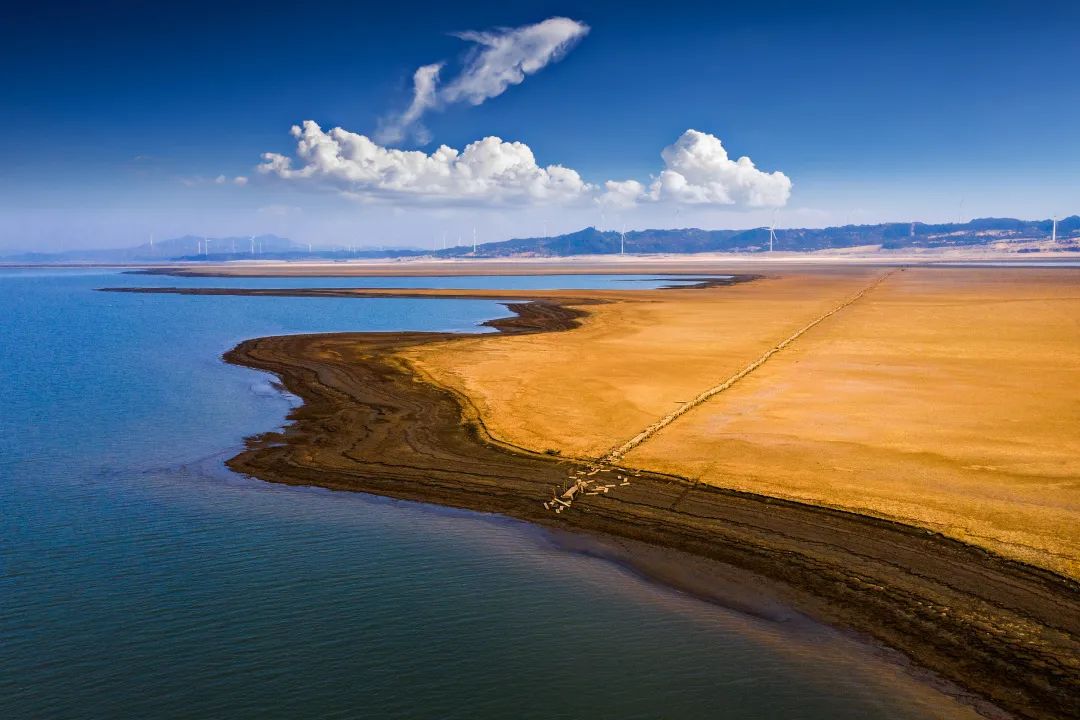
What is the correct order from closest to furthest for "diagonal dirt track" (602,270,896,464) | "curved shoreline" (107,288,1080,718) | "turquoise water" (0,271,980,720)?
"turquoise water" (0,271,980,720)
"curved shoreline" (107,288,1080,718)
"diagonal dirt track" (602,270,896,464)

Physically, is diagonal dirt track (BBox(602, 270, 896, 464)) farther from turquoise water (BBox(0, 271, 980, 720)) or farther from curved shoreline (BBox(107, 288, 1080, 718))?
turquoise water (BBox(0, 271, 980, 720))

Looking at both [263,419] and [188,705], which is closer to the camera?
[188,705]

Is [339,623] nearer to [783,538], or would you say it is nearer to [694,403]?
[783,538]

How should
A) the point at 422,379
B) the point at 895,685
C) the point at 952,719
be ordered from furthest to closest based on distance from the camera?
the point at 422,379 → the point at 895,685 → the point at 952,719

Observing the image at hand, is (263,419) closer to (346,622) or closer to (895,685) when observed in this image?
(346,622)

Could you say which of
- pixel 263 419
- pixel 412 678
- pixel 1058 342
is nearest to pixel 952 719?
pixel 412 678

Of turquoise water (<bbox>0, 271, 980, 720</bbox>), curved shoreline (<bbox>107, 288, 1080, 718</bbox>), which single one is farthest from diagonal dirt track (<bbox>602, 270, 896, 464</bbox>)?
turquoise water (<bbox>0, 271, 980, 720</bbox>)
